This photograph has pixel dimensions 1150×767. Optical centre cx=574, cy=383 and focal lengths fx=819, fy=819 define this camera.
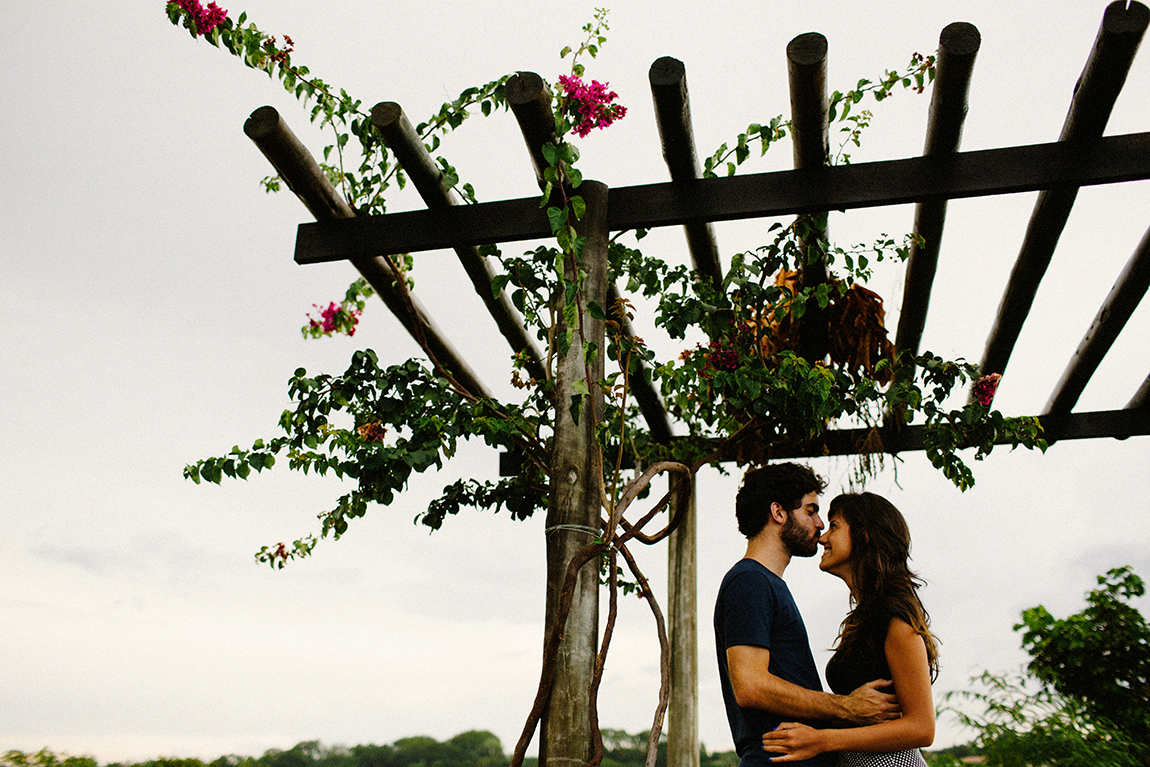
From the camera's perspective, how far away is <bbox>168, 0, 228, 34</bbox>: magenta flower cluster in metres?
2.28

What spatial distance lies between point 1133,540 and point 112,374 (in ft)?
17.5

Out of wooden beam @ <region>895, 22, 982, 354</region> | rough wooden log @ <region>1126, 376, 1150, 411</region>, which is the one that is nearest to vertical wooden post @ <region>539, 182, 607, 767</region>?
wooden beam @ <region>895, 22, 982, 354</region>

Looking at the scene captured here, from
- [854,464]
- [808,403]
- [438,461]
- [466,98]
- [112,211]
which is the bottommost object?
[438,461]

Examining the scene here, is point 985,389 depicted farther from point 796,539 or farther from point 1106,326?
point 796,539

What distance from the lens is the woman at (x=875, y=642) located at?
155cm

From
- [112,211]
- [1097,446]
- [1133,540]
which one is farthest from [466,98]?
[1133,540]

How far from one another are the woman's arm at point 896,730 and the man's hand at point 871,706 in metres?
0.02

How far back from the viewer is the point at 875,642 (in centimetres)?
166

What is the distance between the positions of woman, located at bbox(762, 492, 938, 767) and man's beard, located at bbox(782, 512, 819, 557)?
36mm

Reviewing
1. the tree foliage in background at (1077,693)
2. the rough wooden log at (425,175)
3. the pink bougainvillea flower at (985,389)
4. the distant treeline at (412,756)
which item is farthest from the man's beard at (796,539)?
the tree foliage in background at (1077,693)

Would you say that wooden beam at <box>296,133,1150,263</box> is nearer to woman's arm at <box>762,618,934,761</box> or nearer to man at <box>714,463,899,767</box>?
man at <box>714,463,899,767</box>

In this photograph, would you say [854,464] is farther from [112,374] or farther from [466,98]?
[112,374]

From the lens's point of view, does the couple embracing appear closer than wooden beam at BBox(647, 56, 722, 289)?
Yes

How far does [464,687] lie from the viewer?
4125 millimetres
